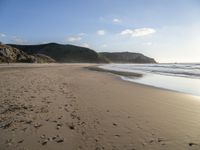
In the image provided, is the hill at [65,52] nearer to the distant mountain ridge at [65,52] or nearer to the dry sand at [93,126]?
the distant mountain ridge at [65,52]

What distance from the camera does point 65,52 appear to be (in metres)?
156

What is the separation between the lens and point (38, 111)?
5.23 m

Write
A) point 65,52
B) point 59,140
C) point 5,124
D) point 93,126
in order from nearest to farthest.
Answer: point 59,140, point 5,124, point 93,126, point 65,52

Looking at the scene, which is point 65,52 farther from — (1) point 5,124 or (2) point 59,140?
(2) point 59,140

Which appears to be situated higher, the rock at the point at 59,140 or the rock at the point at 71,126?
the rock at the point at 71,126

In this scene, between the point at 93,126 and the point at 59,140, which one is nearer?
the point at 59,140

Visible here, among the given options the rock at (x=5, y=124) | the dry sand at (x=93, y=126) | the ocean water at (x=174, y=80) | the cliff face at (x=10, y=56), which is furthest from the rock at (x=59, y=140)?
the cliff face at (x=10, y=56)

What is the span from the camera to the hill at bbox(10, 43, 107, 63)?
152 m

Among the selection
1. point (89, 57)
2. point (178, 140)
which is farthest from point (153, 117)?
point (89, 57)

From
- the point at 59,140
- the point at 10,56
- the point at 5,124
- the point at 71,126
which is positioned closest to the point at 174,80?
the point at 71,126

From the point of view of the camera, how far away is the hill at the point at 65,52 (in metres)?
152

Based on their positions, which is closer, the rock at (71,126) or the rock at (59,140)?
the rock at (59,140)

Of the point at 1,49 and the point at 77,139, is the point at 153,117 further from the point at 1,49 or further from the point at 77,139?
A: the point at 1,49

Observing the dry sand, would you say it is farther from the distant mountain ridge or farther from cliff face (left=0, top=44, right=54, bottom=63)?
the distant mountain ridge
